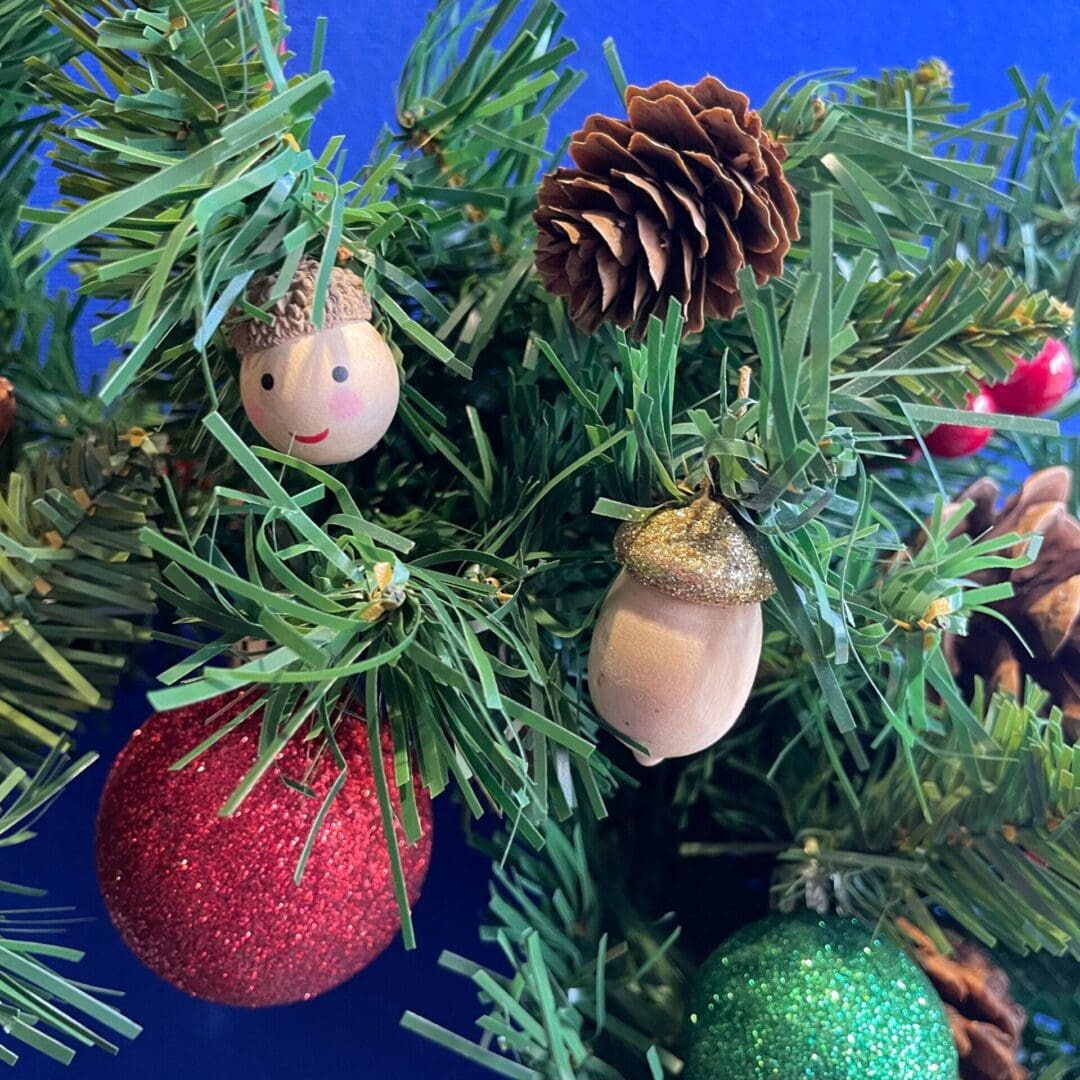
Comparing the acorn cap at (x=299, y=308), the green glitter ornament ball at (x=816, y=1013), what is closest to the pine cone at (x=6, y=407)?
the acorn cap at (x=299, y=308)

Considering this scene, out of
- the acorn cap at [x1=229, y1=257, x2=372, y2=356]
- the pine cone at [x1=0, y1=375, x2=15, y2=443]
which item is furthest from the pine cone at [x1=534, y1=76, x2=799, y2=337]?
the pine cone at [x1=0, y1=375, x2=15, y2=443]

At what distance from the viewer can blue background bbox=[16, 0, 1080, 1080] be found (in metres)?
0.35

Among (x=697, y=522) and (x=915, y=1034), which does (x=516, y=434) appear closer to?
(x=697, y=522)

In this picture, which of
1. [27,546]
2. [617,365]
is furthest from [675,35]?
[27,546]

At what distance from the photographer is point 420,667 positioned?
0.66 ft

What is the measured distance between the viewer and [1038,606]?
0.99 feet

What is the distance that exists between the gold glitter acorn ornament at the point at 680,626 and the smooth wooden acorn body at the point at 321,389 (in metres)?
0.06

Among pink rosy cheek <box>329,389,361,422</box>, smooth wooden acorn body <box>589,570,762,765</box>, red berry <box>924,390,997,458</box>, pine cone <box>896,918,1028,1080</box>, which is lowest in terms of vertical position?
pine cone <box>896,918,1028,1080</box>

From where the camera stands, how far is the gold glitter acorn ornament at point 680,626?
20cm

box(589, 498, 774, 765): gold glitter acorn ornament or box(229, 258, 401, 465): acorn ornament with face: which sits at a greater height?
box(229, 258, 401, 465): acorn ornament with face

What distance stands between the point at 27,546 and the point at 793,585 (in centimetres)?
18

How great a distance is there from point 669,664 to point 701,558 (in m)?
0.02

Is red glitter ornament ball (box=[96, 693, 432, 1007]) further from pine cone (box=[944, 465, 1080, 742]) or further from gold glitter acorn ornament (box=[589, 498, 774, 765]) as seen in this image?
pine cone (box=[944, 465, 1080, 742])

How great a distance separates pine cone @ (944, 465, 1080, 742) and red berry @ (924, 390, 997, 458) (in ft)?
0.06
